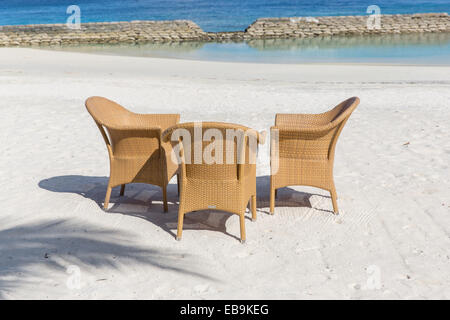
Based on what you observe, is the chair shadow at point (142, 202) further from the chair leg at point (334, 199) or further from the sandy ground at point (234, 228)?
the chair leg at point (334, 199)

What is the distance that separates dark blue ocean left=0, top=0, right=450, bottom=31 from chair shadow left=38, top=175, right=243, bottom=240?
3679 cm

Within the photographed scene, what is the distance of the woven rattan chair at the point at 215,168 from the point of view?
3607 millimetres

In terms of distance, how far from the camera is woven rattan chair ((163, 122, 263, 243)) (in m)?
3.61

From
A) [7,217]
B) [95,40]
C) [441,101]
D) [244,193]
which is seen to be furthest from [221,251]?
[95,40]

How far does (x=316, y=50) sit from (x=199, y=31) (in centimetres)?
1047

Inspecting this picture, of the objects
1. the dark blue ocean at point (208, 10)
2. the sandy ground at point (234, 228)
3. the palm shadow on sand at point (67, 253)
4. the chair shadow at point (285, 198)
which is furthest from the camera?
the dark blue ocean at point (208, 10)

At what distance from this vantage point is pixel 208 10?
186 feet

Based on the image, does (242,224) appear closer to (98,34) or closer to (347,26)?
(98,34)

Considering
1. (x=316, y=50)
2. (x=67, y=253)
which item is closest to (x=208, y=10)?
(x=316, y=50)

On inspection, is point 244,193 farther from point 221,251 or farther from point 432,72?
point 432,72

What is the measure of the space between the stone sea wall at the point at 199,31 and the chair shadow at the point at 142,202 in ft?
90.3

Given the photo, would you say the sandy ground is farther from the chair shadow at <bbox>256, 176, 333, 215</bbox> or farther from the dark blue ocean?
the dark blue ocean

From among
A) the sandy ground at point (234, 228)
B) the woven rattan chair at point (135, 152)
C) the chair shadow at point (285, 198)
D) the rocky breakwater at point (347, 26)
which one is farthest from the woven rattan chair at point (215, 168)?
the rocky breakwater at point (347, 26)

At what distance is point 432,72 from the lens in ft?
49.5
